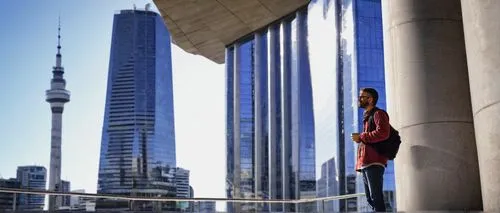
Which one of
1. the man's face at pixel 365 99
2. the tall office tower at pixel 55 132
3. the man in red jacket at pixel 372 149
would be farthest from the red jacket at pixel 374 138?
the tall office tower at pixel 55 132

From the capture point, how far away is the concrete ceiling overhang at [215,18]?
1043 inches

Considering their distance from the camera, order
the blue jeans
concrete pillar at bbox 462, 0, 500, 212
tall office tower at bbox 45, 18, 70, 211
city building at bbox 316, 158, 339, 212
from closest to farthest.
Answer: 1. concrete pillar at bbox 462, 0, 500, 212
2. the blue jeans
3. city building at bbox 316, 158, 339, 212
4. tall office tower at bbox 45, 18, 70, 211

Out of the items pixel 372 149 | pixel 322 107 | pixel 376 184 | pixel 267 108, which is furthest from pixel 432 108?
pixel 322 107

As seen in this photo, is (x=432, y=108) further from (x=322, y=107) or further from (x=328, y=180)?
(x=328, y=180)

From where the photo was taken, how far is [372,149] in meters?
7.39

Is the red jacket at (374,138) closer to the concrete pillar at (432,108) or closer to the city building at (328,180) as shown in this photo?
the concrete pillar at (432,108)

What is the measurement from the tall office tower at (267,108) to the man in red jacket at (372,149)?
52.3 feet

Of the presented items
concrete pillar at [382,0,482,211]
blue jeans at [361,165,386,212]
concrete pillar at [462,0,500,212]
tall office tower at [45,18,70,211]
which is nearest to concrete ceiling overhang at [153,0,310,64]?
concrete pillar at [382,0,482,211]

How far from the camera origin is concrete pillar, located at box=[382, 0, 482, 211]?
712cm

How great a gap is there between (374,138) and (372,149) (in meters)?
0.18

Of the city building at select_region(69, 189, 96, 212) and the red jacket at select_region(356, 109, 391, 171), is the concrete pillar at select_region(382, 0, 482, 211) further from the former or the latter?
the city building at select_region(69, 189, 96, 212)

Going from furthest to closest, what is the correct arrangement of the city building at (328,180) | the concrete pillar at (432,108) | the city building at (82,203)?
the city building at (328,180)
the city building at (82,203)
the concrete pillar at (432,108)

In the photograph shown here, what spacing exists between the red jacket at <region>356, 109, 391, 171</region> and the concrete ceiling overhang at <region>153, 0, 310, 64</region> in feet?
62.0

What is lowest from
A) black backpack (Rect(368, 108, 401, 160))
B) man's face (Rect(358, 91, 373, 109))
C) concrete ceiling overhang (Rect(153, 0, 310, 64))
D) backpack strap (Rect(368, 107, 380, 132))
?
black backpack (Rect(368, 108, 401, 160))
